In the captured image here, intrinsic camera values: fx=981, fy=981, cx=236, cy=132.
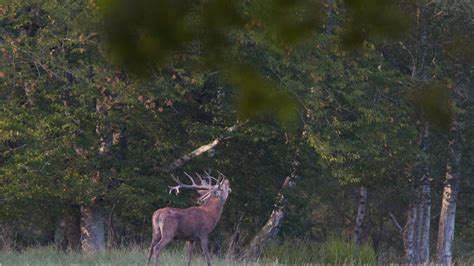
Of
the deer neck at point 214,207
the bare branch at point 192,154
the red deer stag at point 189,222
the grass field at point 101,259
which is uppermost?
the bare branch at point 192,154

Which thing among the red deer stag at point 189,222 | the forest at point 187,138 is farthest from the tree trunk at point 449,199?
the red deer stag at point 189,222

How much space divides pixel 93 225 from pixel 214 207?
341 inches

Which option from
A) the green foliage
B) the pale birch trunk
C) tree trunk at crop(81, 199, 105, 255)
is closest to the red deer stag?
the green foliage

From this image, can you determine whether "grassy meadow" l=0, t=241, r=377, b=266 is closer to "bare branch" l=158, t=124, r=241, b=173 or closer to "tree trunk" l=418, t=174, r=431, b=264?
"bare branch" l=158, t=124, r=241, b=173

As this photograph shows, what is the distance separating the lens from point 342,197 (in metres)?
37.6

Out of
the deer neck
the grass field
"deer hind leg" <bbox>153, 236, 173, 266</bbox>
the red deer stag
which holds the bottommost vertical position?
the grass field

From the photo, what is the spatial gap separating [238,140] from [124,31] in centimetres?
1830

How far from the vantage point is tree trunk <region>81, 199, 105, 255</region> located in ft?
67.6

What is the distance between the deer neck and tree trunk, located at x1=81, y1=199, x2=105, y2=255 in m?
8.14

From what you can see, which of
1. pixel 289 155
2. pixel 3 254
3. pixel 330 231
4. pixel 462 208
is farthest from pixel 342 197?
pixel 3 254

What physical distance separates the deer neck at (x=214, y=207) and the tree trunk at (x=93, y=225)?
320 inches

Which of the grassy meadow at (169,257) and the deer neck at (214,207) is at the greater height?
the deer neck at (214,207)

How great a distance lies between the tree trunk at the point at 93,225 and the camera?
20609mm

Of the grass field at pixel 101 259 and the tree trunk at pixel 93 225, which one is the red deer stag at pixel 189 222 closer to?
the grass field at pixel 101 259
